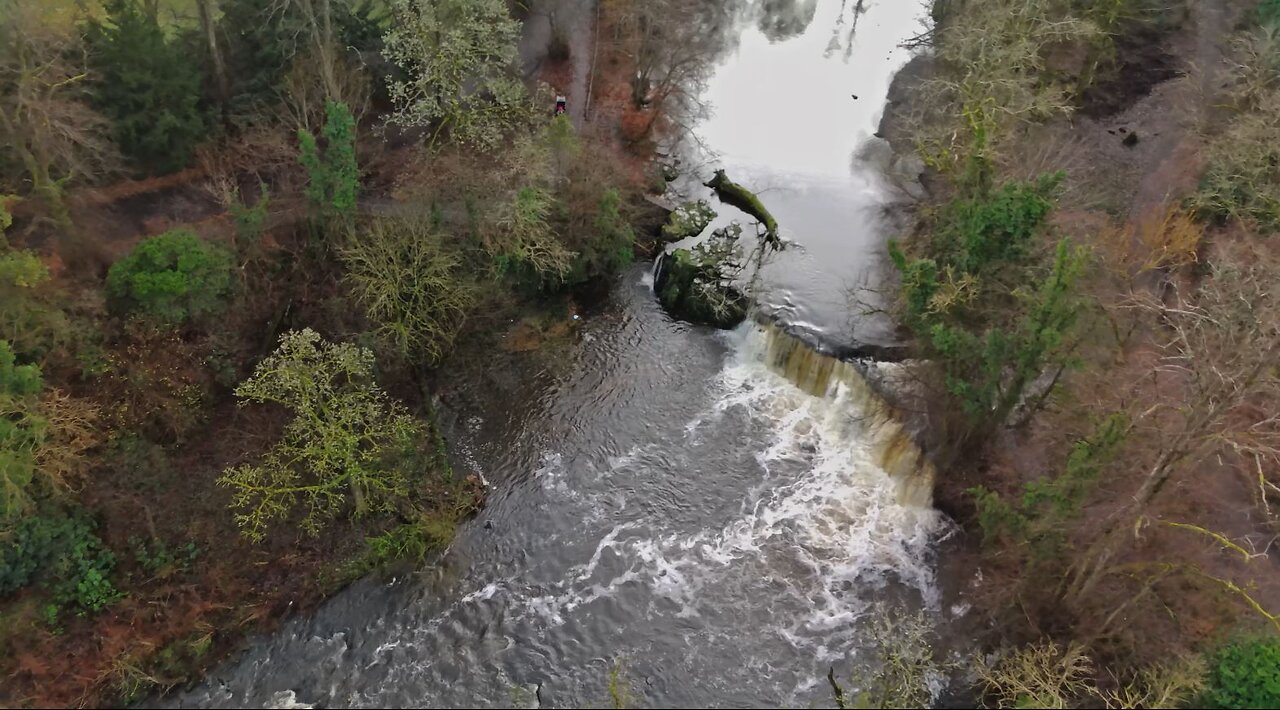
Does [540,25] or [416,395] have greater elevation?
[540,25]

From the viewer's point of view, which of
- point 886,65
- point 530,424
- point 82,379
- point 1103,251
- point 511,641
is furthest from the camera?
point 886,65

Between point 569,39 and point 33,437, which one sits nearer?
point 33,437

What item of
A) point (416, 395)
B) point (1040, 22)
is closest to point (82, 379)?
point (416, 395)

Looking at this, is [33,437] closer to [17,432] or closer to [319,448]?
[17,432]

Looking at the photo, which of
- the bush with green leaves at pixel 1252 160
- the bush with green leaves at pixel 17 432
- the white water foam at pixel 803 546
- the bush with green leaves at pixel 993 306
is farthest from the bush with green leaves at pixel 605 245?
the bush with green leaves at pixel 1252 160

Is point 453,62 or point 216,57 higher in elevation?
point 453,62

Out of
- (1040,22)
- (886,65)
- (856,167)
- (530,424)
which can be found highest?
(1040,22)

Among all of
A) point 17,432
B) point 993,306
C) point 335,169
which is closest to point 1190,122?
point 993,306

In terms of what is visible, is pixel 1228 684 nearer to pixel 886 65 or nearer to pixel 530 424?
pixel 530 424
